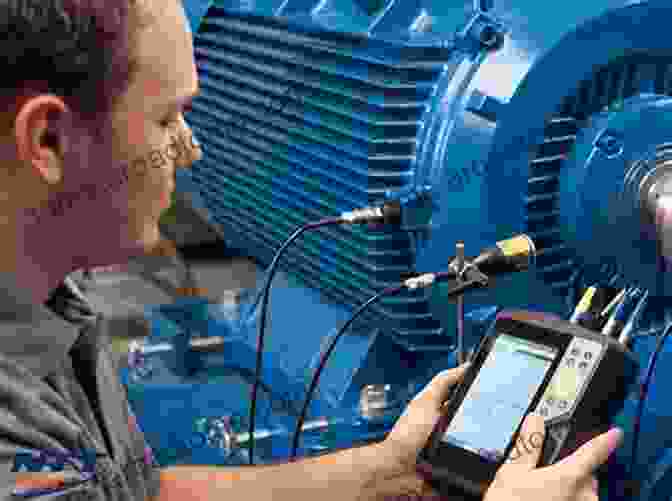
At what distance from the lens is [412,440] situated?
3.60 ft

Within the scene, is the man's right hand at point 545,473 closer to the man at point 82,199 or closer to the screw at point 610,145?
the man at point 82,199

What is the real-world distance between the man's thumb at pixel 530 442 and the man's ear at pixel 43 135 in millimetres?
440

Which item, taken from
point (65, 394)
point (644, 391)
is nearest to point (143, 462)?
point (65, 394)

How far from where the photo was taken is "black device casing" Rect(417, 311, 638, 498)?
89cm

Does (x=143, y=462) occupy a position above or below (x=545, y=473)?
below

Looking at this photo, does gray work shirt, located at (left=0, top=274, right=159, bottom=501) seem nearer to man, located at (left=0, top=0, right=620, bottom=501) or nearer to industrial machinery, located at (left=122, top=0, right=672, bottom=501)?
man, located at (left=0, top=0, right=620, bottom=501)

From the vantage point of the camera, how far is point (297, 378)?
5.36 ft

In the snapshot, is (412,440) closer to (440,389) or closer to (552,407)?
(440,389)

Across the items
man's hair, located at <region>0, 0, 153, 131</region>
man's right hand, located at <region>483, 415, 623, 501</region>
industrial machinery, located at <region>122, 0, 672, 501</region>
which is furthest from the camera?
industrial machinery, located at <region>122, 0, 672, 501</region>

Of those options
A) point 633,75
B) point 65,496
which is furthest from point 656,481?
point 65,496

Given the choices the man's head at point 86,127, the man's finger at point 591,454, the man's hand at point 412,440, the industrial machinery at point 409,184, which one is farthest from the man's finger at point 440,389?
the man's head at point 86,127

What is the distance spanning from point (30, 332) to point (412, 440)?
44 centimetres

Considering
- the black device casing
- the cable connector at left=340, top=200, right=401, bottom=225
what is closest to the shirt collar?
the black device casing

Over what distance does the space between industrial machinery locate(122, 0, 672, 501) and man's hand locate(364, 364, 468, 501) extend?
0.39 ft
